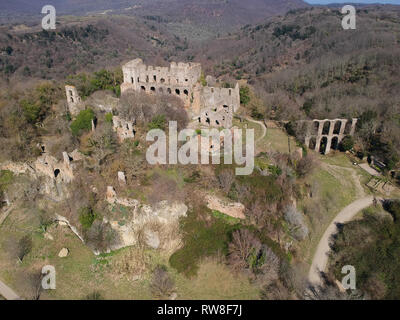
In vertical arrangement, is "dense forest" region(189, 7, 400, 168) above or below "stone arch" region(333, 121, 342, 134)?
above

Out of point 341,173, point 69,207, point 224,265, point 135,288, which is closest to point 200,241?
point 224,265

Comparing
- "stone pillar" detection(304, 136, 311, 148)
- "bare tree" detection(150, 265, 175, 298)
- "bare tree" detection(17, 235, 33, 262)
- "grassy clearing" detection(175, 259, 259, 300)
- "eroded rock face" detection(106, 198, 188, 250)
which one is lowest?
"grassy clearing" detection(175, 259, 259, 300)

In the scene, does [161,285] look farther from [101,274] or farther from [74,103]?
[74,103]

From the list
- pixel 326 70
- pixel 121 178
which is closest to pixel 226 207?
pixel 121 178

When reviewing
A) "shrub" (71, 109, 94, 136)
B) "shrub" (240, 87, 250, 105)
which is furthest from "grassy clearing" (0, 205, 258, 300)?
"shrub" (240, 87, 250, 105)

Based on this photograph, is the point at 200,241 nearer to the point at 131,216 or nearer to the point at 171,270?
the point at 171,270

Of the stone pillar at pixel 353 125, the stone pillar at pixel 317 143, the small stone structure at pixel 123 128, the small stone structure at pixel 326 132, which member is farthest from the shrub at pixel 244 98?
the small stone structure at pixel 123 128

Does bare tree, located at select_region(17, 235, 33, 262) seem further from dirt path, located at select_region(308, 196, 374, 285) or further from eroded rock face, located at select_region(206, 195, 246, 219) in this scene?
dirt path, located at select_region(308, 196, 374, 285)
